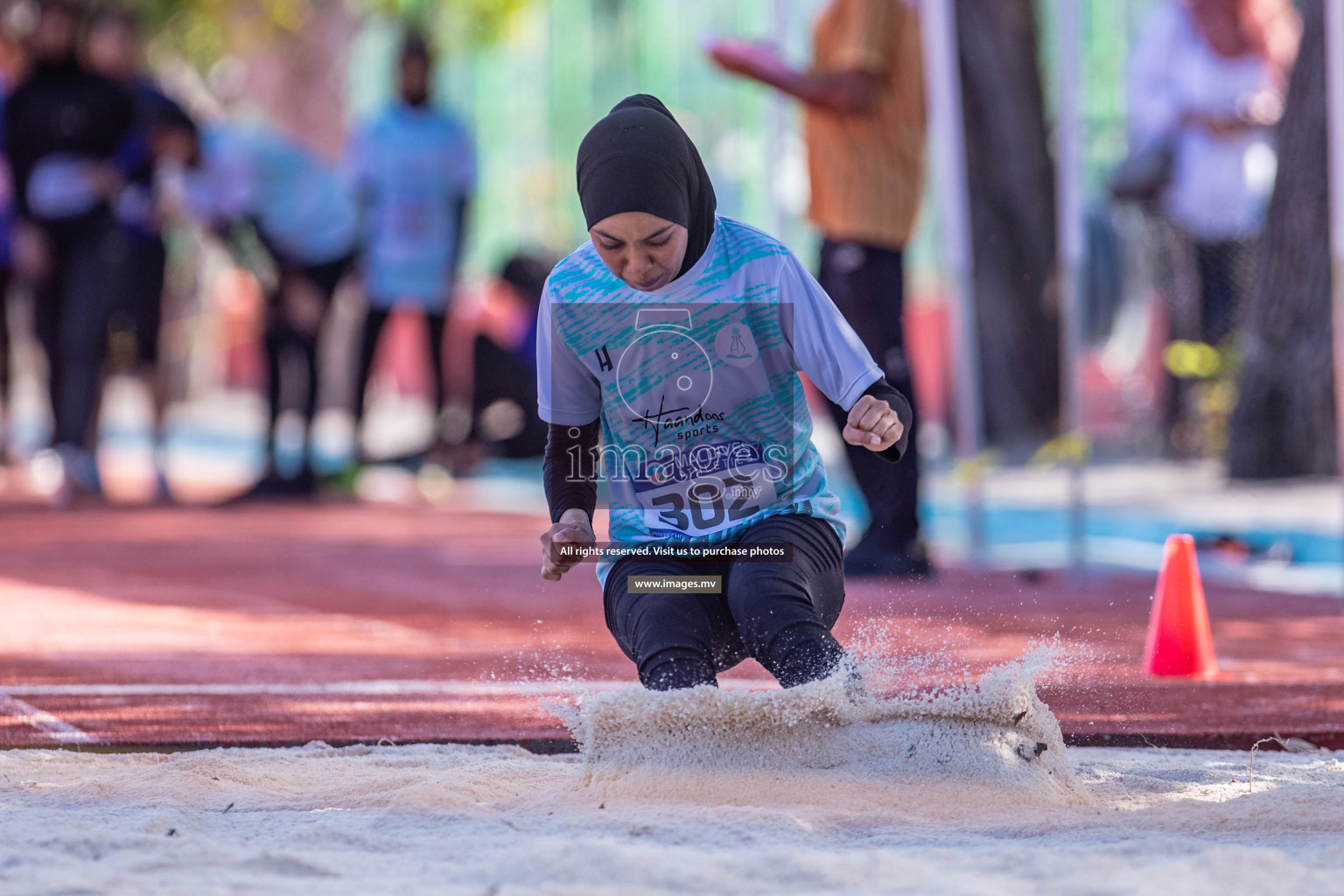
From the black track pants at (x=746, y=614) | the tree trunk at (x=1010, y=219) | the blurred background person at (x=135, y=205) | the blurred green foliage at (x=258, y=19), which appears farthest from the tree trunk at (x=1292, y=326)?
the blurred green foliage at (x=258, y=19)

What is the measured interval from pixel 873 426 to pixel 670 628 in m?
0.50

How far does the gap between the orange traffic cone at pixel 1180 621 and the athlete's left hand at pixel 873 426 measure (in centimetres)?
145

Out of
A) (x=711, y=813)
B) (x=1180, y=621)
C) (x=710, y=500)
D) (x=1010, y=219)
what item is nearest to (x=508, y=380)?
(x=1010, y=219)

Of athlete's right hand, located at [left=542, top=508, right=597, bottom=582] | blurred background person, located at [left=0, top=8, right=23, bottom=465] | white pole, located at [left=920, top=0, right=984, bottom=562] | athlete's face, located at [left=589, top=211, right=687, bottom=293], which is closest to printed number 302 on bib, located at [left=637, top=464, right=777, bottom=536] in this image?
athlete's right hand, located at [left=542, top=508, right=597, bottom=582]

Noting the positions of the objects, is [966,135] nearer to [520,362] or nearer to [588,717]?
[520,362]

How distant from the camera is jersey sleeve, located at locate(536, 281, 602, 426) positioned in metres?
3.20

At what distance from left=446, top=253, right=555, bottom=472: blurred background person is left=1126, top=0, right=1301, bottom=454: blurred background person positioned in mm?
3682

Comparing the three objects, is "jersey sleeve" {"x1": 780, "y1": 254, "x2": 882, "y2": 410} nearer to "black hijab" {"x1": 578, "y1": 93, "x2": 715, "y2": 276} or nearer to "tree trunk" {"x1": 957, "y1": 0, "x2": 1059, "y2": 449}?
"black hijab" {"x1": 578, "y1": 93, "x2": 715, "y2": 276}

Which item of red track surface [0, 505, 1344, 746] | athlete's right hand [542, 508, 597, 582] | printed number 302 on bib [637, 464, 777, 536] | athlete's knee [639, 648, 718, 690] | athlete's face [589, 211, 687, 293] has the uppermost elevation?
A: athlete's face [589, 211, 687, 293]

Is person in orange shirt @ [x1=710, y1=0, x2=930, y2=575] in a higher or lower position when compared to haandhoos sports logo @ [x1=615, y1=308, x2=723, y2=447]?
higher

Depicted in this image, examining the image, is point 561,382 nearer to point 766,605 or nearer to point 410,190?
point 766,605

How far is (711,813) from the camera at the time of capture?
2670mm

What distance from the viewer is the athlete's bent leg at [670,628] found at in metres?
2.94

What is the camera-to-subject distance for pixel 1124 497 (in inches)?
339
